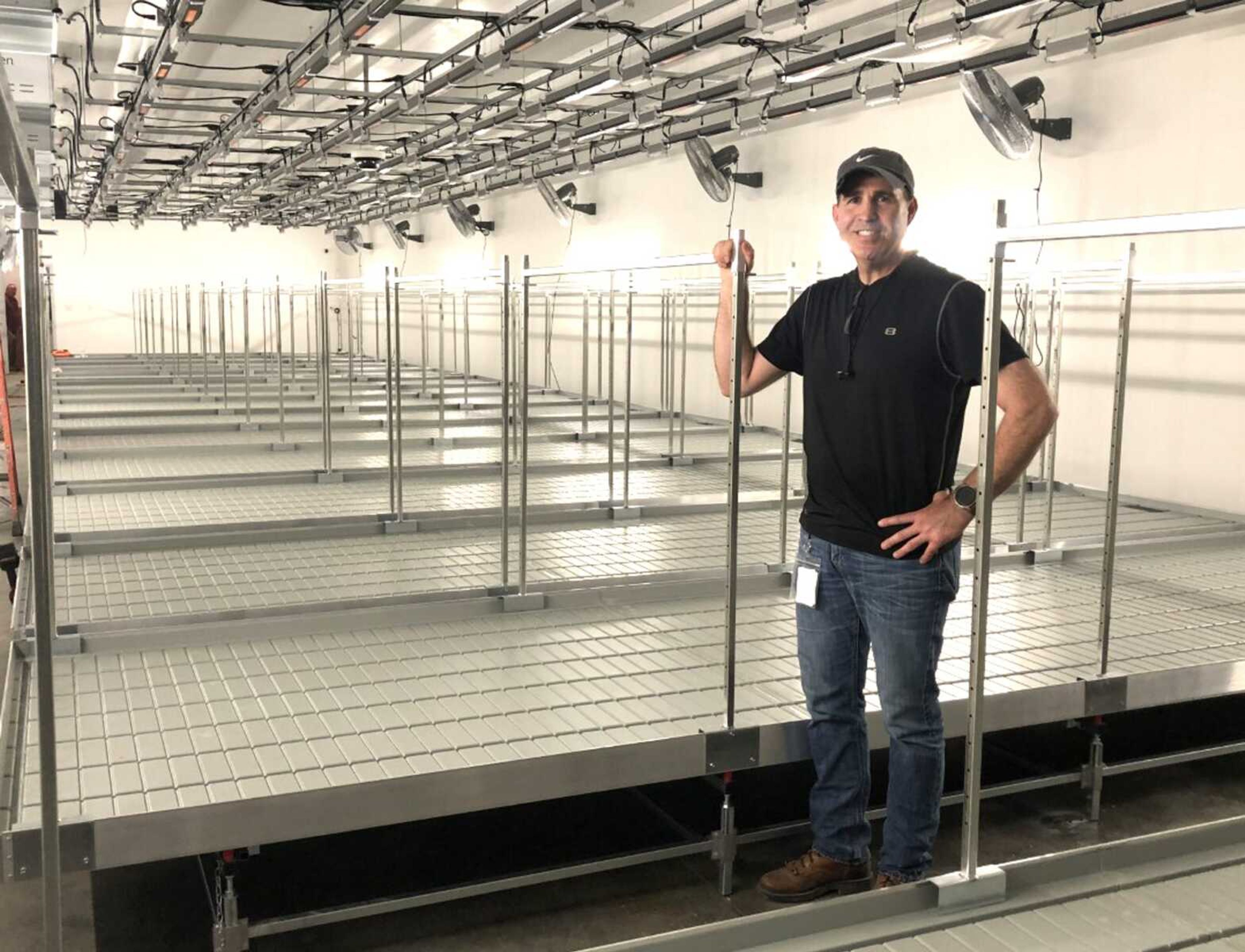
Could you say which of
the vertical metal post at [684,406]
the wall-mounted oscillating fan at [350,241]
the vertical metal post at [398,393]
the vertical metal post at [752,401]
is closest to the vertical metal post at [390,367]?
the vertical metal post at [398,393]

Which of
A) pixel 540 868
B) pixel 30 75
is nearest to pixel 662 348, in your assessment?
pixel 30 75

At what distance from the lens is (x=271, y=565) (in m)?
5.86

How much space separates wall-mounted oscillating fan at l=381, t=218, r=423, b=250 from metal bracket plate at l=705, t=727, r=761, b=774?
1824 cm

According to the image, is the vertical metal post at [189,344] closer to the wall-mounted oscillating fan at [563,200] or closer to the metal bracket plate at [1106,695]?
the wall-mounted oscillating fan at [563,200]

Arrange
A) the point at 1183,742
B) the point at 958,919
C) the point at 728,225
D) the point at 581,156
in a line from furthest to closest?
the point at 581,156, the point at 728,225, the point at 1183,742, the point at 958,919

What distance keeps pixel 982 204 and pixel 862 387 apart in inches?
276

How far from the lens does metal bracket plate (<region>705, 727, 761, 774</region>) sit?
362 cm

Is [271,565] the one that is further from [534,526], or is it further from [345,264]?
[345,264]

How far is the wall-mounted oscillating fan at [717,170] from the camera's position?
39.0 ft

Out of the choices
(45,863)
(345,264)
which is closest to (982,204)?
(45,863)

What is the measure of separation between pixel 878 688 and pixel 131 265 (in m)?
24.7

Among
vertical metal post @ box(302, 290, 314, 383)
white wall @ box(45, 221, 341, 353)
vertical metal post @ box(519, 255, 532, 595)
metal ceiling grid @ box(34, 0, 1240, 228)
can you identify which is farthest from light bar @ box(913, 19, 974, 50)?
white wall @ box(45, 221, 341, 353)

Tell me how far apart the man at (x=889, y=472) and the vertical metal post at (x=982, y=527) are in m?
0.07

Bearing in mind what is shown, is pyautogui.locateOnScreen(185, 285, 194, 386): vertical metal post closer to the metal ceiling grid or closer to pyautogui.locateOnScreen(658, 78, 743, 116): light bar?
the metal ceiling grid
